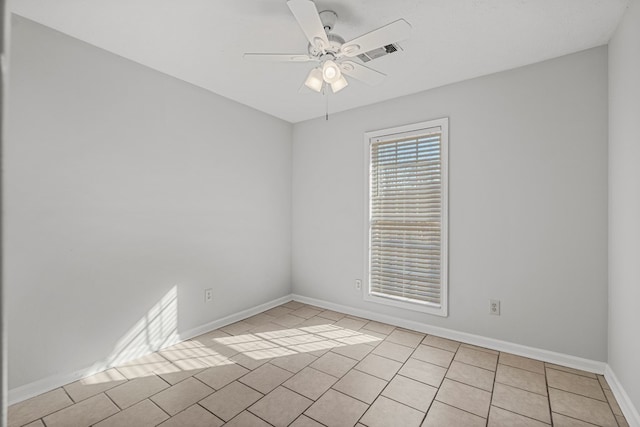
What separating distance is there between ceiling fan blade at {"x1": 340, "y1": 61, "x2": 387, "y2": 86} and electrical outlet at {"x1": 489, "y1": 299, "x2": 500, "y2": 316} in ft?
6.98

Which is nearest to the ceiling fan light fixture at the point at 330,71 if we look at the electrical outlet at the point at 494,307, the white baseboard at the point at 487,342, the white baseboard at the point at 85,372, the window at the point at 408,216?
the window at the point at 408,216

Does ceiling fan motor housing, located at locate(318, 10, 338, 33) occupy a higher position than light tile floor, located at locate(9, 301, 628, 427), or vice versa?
ceiling fan motor housing, located at locate(318, 10, 338, 33)

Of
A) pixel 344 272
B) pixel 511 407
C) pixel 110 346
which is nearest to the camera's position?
pixel 511 407

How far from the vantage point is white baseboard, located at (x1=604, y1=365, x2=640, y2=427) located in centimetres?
170

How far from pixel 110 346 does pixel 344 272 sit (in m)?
2.33

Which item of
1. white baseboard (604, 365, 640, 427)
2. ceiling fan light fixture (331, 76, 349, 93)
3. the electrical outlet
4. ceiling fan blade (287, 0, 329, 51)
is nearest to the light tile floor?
white baseboard (604, 365, 640, 427)

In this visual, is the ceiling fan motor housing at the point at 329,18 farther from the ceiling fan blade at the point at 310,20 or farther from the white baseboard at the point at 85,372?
the white baseboard at the point at 85,372

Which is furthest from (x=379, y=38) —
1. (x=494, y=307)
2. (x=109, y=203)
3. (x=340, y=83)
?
(x=494, y=307)

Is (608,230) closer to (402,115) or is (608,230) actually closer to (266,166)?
(402,115)

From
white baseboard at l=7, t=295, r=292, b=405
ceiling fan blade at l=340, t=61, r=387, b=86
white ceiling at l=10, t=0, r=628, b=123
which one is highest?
white ceiling at l=10, t=0, r=628, b=123

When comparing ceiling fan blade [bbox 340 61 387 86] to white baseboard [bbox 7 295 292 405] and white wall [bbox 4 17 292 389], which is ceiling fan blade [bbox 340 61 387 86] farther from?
white baseboard [bbox 7 295 292 405]

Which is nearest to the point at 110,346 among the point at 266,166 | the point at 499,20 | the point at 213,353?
the point at 213,353

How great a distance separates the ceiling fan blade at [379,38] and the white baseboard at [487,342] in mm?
2564

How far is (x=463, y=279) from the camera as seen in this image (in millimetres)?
2811
